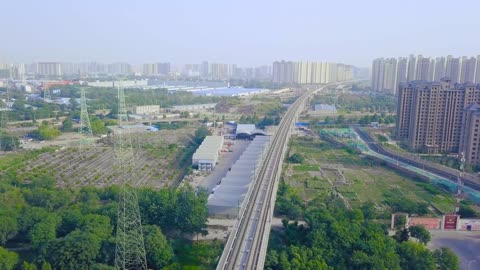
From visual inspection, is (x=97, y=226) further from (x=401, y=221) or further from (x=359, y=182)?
Answer: (x=359, y=182)

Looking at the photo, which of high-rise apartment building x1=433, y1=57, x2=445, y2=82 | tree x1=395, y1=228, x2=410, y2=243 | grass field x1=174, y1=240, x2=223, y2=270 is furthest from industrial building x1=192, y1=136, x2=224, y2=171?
high-rise apartment building x1=433, y1=57, x2=445, y2=82

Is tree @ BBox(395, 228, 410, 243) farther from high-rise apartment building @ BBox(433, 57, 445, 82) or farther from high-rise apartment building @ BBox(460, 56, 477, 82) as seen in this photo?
high-rise apartment building @ BBox(433, 57, 445, 82)

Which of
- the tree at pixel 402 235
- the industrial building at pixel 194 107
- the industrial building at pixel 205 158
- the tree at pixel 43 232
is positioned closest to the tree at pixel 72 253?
the tree at pixel 43 232

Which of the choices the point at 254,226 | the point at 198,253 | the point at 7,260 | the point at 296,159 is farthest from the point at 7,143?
the point at 254,226

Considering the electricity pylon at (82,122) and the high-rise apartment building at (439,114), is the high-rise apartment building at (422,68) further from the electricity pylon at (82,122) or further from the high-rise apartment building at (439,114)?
the electricity pylon at (82,122)

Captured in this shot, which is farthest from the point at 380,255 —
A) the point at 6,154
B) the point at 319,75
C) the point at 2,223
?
the point at 319,75
